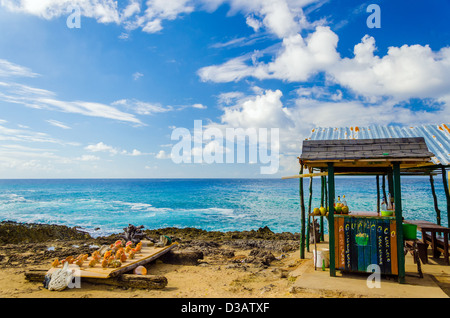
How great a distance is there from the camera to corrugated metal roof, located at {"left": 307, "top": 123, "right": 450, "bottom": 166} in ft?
30.7

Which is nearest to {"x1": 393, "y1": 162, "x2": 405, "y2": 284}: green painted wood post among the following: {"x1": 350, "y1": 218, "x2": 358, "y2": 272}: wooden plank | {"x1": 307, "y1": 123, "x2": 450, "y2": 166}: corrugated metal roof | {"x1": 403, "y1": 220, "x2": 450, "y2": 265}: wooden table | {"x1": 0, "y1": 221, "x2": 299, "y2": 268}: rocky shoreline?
{"x1": 350, "y1": 218, "x2": 358, "y2": 272}: wooden plank

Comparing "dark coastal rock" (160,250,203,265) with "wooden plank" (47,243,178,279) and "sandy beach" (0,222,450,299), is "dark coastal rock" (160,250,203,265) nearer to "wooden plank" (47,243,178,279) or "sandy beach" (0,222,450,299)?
"sandy beach" (0,222,450,299)

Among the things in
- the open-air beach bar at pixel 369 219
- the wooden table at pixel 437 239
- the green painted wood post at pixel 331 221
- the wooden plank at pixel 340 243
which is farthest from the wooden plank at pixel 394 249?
the wooden table at pixel 437 239

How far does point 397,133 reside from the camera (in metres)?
9.72

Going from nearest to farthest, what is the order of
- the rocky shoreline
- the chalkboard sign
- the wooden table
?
the chalkboard sign
the wooden table
the rocky shoreline

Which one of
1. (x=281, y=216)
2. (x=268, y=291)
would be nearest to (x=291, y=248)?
(x=268, y=291)

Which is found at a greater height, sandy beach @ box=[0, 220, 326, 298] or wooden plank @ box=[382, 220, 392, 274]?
wooden plank @ box=[382, 220, 392, 274]

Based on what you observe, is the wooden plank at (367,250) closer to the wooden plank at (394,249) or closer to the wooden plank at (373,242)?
the wooden plank at (373,242)

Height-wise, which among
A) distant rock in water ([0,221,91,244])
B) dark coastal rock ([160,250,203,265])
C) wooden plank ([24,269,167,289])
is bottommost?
distant rock in water ([0,221,91,244])

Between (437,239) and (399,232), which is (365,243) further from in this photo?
(437,239)

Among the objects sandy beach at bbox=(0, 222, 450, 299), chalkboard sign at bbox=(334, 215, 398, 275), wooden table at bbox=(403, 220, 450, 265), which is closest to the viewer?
sandy beach at bbox=(0, 222, 450, 299)

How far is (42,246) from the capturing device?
1296 centimetres

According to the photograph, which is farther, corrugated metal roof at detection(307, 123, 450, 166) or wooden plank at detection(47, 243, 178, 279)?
corrugated metal roof at detection(307, 123, 450, 166)

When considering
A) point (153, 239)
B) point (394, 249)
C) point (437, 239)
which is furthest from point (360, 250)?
point (153, 239)
